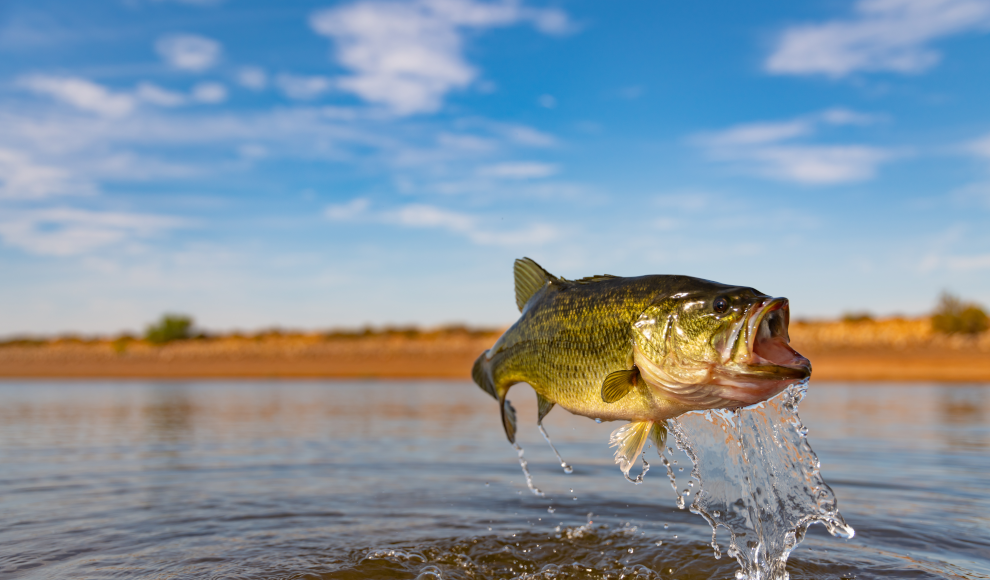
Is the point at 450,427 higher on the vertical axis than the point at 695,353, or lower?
lower

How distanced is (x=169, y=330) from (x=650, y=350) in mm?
45126

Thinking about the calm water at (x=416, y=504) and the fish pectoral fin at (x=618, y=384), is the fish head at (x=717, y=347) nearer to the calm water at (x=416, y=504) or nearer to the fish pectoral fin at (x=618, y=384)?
the fish pectoral fin at (x=618, y=384)

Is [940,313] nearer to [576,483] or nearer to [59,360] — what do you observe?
[576,483]

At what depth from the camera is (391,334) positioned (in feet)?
143

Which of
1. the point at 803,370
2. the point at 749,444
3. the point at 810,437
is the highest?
the point at 803,370


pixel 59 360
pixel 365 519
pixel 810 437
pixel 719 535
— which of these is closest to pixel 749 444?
pixel 719 535

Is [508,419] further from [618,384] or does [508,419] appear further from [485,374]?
[618,384]

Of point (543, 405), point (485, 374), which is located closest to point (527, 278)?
point (485, 374)

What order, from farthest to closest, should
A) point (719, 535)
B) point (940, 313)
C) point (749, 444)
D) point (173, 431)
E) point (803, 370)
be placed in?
point (940, 313)
point (173, 431)
point (719, 535)
point (749, 444)
point (803, 370)

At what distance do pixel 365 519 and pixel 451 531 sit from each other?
35.1 inches

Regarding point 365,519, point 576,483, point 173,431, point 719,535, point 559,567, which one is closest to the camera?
point 559,567

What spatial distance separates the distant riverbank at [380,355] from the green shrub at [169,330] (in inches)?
34.3

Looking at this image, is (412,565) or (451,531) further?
(451,531)

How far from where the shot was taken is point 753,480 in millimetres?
4738
